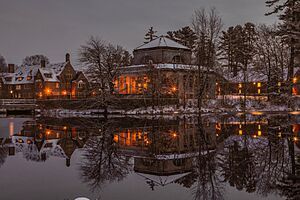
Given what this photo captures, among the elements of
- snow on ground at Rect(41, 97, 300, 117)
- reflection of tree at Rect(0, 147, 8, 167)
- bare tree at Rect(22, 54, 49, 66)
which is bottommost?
reflection of tree at Rect(0, 147, 8, 167)

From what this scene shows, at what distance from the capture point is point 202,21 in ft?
149

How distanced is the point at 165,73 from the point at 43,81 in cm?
3885

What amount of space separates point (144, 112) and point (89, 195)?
107 ft

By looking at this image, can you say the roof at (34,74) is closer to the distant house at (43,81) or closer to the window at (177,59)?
the distant house at (43,81)

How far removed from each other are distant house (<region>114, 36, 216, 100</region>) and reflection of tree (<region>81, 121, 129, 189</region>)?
99.7 feet

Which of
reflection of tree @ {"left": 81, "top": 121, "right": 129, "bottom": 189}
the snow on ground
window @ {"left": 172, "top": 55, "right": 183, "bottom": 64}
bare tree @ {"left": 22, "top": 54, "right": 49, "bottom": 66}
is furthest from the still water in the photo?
bare tree @ {"left": 22, "top": 54, "right": 49, "bottom": 66}

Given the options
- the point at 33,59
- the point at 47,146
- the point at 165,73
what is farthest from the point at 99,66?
the point at 33,59

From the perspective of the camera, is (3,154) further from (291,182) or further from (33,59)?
(33,59)

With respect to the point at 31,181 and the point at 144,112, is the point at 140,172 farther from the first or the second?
the point at 144,112

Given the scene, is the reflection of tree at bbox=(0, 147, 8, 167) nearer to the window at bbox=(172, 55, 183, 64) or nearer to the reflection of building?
the reflection of building

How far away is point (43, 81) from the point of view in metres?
77.3

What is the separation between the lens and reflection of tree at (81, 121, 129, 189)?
9.59 meters

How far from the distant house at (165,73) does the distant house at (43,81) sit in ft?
69.1

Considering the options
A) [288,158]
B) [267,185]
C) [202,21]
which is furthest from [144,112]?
[267,185]
